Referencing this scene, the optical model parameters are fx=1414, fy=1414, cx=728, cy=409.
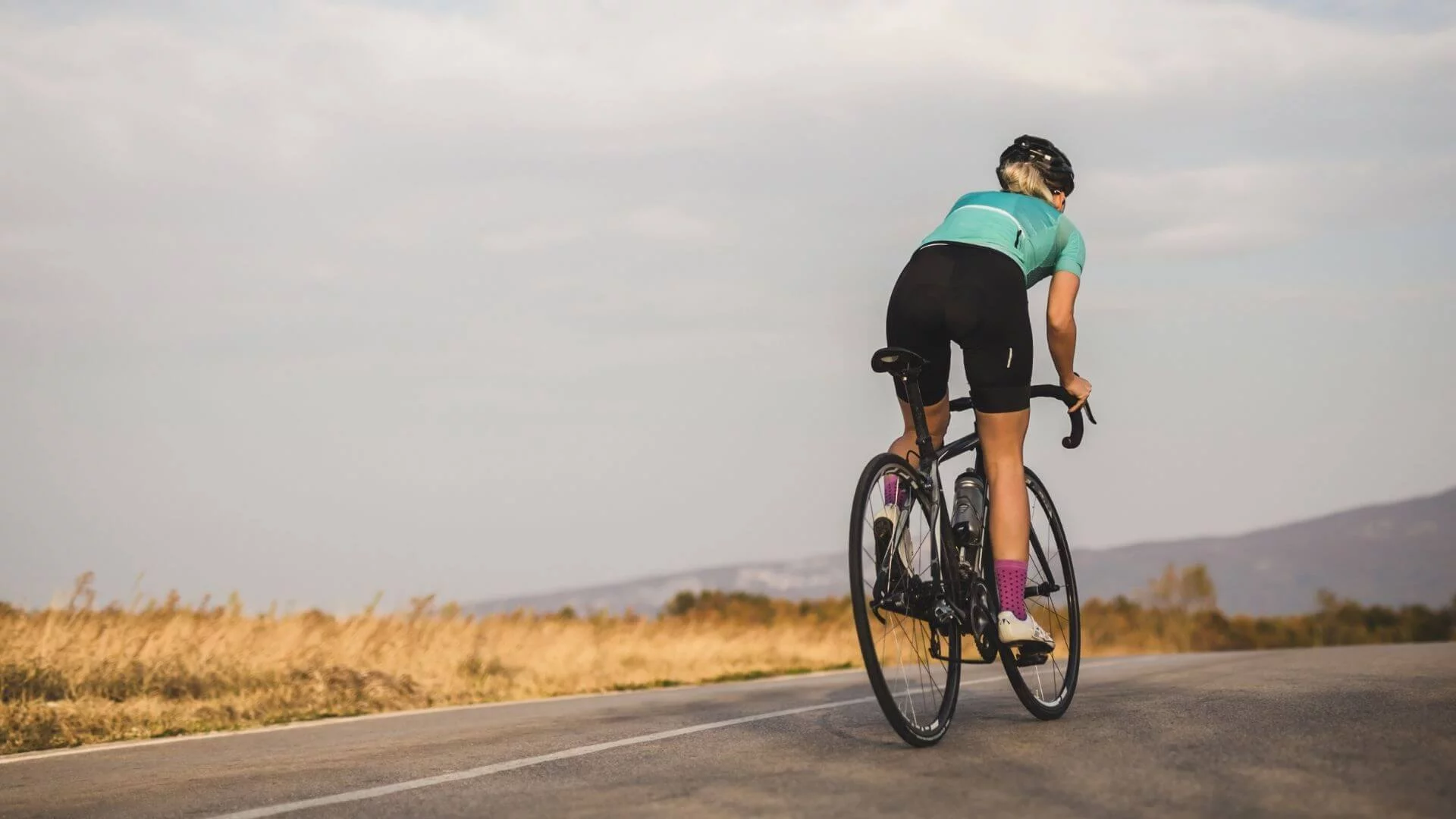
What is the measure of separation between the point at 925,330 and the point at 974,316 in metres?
0.20

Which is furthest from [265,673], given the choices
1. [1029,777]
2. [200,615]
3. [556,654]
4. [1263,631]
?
[1263,631]

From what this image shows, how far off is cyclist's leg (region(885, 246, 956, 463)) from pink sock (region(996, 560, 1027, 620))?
56 centimetres

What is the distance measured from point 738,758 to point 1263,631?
4170cm

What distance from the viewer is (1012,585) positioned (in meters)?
5.64

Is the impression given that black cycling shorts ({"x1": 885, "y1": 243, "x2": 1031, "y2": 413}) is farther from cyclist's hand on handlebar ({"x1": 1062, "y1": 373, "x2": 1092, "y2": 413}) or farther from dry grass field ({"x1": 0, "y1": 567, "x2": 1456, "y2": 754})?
dry grass field ({"x1": 0, "y1": 567, "x2": 1456, "y2": 754})

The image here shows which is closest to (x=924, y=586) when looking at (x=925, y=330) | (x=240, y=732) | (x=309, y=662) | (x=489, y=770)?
(x=925, y=330)

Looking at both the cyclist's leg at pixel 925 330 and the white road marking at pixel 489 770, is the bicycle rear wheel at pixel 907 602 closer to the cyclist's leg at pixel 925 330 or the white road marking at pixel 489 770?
the cyclist's leg at pixel 925 330

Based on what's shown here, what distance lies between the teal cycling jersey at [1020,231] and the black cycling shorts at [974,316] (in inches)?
2.2

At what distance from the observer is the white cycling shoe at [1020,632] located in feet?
18.1

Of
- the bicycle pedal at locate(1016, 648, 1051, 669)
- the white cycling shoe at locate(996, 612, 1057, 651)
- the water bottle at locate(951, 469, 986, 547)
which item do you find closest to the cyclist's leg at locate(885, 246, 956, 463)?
the water bottle at locate(951, 469, 986, 547)

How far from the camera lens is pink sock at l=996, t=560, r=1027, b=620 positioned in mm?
5629

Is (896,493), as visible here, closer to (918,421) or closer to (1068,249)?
(918,421)

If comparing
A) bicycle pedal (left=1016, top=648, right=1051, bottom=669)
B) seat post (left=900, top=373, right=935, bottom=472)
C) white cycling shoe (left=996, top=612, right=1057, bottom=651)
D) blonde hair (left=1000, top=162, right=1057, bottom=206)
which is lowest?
bicycle pedal (left=1016, top=648, right=1051, bottom=669)

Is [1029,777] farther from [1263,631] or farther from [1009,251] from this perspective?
[1263,631]
